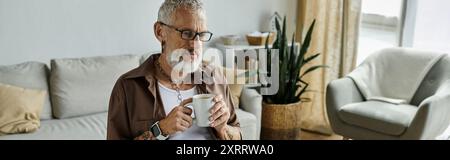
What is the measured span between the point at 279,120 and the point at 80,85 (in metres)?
1.38

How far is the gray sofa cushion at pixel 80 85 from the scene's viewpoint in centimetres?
280

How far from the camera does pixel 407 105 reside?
3156 mm

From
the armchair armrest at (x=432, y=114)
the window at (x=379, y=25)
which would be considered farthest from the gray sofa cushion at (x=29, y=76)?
the window at (x=379, y=25)

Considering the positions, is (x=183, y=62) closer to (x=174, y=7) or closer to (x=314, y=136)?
(x=174, y=7)

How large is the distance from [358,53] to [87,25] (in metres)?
2.15

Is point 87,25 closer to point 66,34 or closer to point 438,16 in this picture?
point 66,34

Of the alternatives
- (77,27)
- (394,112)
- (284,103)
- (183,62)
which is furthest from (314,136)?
(183,62)

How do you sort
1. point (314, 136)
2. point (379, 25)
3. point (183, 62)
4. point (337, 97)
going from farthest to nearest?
point (314, 136) → point (379, 25) → point (337, 97) → point (183, 62)

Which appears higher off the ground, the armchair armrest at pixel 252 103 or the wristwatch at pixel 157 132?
the wristwatch at pixel 157 132

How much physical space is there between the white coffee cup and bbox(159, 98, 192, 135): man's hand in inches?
0.8

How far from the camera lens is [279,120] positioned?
330 cm

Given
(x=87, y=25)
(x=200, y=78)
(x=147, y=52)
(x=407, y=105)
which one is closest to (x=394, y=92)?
(x=407, y=105)

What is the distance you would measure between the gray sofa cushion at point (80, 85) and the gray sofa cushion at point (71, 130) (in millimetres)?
76

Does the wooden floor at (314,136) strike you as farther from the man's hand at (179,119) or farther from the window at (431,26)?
the man's hand at (179,119)
